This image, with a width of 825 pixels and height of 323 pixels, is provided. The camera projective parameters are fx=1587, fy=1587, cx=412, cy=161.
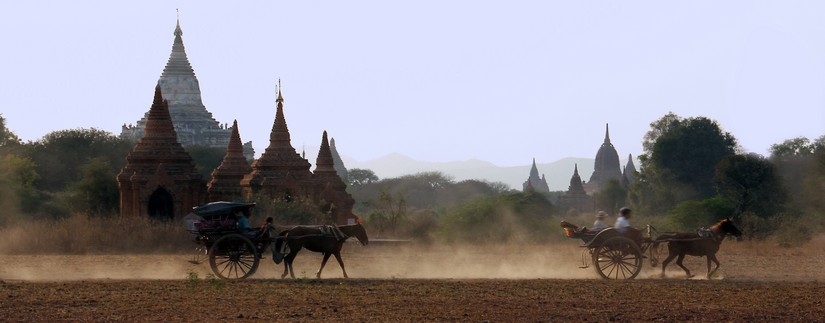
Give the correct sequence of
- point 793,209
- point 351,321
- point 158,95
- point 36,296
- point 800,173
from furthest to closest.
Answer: point 800,173
point 793,209
point 158,95
point 36,296
point 351,321

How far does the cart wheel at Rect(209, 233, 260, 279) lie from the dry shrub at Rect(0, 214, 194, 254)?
10.5 m

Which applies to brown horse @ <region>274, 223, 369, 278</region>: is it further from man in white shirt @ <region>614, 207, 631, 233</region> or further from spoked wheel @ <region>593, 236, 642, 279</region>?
man in white shirt @ <region>614, 207, 631, 233</region>

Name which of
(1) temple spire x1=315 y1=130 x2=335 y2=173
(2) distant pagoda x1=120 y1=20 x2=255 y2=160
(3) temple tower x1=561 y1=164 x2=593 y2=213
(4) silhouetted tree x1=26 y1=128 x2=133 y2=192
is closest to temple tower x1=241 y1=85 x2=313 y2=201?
(1) temple spire x1=315 y1=130 x2=335 y2=173

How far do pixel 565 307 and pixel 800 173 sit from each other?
41645 millimetres

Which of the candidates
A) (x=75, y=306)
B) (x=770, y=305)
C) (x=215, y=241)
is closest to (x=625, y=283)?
(x=770, y=305)

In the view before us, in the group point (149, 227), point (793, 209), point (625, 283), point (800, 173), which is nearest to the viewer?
point (625, 283)

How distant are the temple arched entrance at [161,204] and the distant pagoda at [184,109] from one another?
42747 millimetres

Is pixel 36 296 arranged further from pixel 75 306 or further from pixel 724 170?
pixel 724 170

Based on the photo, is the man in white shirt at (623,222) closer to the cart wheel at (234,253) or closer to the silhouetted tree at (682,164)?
the cart wheel at (234,253)

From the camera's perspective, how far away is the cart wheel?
848 inches

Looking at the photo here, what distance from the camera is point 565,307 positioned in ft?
58.5

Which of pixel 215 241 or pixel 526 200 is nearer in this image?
pixel 215 241

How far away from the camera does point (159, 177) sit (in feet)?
134

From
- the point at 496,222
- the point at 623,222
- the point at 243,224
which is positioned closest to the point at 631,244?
the point at 623,222
